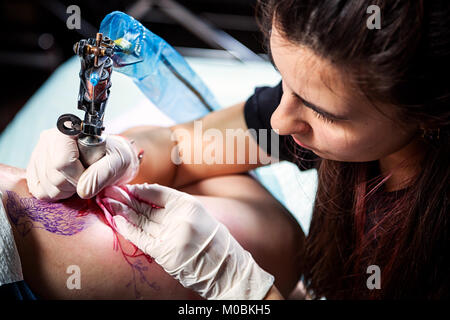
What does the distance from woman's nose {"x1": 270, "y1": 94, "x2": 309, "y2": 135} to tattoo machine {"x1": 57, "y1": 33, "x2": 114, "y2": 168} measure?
26cm

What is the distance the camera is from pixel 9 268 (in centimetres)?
66

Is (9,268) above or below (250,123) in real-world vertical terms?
below

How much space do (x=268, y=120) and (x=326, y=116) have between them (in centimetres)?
36

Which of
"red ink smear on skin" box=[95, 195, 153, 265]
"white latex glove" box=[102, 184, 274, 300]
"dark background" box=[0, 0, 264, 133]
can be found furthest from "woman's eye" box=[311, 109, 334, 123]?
"dark background" box=[0, 0, 264, 133]

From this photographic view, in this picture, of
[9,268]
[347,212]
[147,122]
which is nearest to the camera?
[9,268]

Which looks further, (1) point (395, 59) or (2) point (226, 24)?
(2) point (226, 24)

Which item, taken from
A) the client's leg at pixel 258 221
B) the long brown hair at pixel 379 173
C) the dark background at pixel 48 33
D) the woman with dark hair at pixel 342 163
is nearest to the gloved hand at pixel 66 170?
the woman with dark hair at pixel 342 163

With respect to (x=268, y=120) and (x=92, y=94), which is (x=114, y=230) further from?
(x=268, y=120)

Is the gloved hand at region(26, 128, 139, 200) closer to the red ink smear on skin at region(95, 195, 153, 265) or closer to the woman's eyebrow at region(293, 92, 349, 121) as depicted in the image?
the red ink smear on skin at region(95, 195, 153, 265)

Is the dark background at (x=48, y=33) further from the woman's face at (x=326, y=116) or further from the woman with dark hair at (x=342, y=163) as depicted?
the woman's face at (x=326, y=116)

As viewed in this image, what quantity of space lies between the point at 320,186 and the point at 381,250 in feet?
0.57

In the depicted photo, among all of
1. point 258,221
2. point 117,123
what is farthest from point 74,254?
point 117,123
